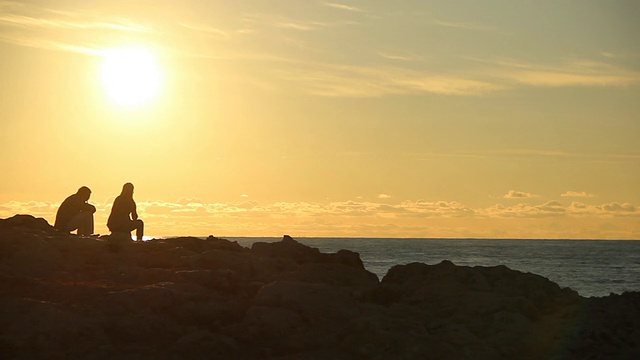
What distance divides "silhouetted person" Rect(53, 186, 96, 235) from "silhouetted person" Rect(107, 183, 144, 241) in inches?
68.6

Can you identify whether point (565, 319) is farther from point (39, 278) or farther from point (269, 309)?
point (39, 278)

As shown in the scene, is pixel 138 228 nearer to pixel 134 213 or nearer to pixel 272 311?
pixel 134 213

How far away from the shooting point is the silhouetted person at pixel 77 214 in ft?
79.7

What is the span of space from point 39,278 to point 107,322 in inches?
120

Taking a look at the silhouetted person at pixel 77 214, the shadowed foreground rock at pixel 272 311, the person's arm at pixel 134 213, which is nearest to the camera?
the shadowed foreground rock at pixel 272 311

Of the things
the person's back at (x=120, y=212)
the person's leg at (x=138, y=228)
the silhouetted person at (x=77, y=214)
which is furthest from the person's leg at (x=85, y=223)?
the person's back at (x=120, y=212)

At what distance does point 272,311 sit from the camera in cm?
1493

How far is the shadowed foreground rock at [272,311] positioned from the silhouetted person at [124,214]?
3527 mm

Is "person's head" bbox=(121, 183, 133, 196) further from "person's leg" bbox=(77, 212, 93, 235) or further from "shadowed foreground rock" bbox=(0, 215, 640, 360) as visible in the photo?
"shadowed foreground rock" bbox=(0, 215, 640, 360)

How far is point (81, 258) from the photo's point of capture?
721 inches

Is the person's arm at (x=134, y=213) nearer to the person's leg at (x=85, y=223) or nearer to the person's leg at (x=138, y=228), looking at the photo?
the person's leg at (x=138, y=228)

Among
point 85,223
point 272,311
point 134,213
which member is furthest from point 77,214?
point 272,311

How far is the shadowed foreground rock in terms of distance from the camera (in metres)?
13.9

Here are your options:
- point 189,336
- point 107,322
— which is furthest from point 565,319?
point 107,322
